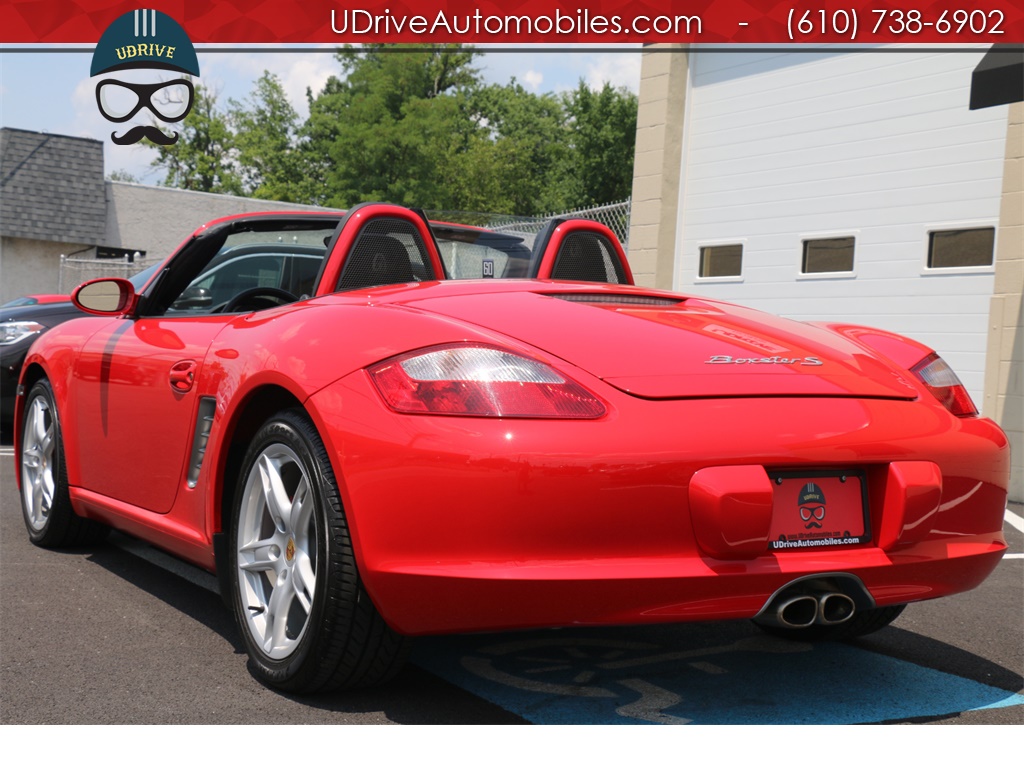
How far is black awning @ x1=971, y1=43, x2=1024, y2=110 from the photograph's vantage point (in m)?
7.82

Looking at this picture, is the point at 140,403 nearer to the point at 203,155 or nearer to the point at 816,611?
the point at 816,611

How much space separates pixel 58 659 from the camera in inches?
124

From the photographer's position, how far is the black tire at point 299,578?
2.60m

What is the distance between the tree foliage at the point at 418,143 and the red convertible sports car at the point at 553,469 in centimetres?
4142

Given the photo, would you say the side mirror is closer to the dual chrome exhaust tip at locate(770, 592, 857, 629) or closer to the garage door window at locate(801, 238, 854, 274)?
the dual chrome exhaust tip at locate(770, 592, 857, 629)

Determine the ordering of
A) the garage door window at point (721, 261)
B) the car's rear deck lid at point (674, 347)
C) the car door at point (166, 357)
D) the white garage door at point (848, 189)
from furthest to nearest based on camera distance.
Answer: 1. the garage door window at point (721, 261)
2. the white garage door at point (848, 189)
3. the car door at point (166, 357)
4. the car's rear deck lid at point (674, 347)

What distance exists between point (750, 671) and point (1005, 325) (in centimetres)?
603

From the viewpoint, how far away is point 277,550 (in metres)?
2.92

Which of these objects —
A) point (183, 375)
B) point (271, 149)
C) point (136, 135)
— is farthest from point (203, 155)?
point (183, 375)

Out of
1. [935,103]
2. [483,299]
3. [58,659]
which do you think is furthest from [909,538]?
[935,103]

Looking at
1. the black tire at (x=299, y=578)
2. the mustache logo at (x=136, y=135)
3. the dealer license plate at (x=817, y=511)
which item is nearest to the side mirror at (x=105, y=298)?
the black tire at (x=299, y=578)

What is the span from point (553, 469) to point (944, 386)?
130cm

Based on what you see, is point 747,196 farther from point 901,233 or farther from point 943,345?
point 943,345
